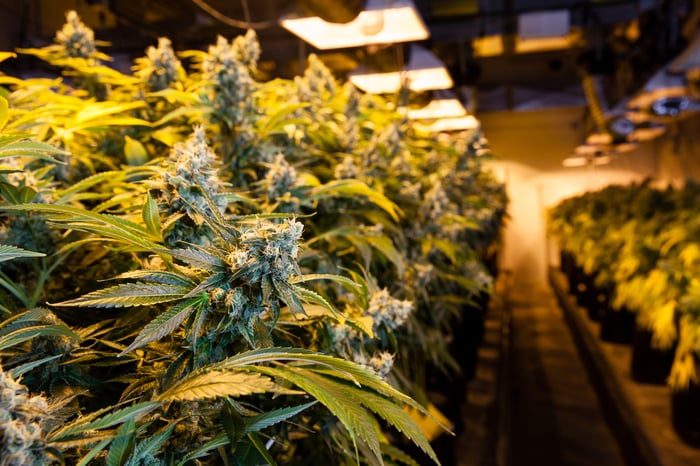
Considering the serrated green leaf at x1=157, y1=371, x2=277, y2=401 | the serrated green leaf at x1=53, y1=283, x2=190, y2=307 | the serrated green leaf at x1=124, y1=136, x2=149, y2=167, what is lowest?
the serrated green leaf at x1=157, y1=371, x2=277, y2=401

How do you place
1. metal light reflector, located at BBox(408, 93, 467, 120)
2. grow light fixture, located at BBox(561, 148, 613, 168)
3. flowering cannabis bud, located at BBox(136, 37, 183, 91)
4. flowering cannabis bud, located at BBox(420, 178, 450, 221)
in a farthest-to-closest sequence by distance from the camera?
grow light fixture, located at BBox(561, 148, 613, 168) → metal light reflector, located at BBox(408, 93, 467, 120) → flowering cannabis bud, located at BBox(420, 178, 450, 221) → flowering cannabis bud, located at BBox(136, 37, 183, 91)

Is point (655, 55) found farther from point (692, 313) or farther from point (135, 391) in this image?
point (135, 391)

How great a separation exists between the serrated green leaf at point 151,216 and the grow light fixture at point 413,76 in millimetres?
2622

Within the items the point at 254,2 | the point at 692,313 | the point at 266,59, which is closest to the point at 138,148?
the point at 254,2

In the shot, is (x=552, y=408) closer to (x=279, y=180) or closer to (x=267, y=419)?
(x=279, y=180)

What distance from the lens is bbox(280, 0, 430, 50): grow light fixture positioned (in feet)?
7.03

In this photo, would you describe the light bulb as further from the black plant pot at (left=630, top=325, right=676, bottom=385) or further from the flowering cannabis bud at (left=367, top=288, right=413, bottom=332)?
the black plant pot at (left=630, top=325, right=676, bottom=385)

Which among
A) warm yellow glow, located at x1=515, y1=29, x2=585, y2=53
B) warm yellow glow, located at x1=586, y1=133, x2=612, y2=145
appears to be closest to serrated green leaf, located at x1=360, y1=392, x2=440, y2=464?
→ warm yellow glow, located at x1=515, y1=29, x2=585, y2=53

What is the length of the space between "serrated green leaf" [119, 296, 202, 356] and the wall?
472 inches

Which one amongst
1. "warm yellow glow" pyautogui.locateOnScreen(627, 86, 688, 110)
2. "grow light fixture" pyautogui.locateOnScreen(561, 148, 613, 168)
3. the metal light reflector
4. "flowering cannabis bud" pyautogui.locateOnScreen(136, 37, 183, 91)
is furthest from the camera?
"grow light fixture" pyautogui.locateOnScreen(561, 148, 613, 168)

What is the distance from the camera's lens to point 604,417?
12.2ft

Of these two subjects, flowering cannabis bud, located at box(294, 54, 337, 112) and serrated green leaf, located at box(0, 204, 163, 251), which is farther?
flowering cannabis bud, located at box(294, 54, 337, 112)

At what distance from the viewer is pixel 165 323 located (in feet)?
1.43

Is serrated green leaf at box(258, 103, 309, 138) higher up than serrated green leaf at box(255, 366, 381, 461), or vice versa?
serrated green leaf at box(258, 103, 309, 138)
